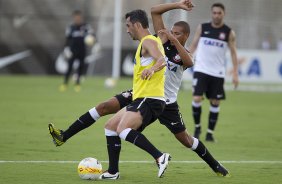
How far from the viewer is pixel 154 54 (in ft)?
29.6

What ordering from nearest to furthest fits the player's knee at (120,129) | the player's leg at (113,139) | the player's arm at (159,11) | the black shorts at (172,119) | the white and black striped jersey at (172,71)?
the player's knee at (120,129)
the player's leg at (113,139)
the player's arm at (159,11)
the black shorts at (172,119)
the white and black striped jersey at (172,71)

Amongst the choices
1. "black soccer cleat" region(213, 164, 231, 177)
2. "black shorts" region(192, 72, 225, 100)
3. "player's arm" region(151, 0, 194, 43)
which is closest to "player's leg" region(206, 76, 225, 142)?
"black shorts" region(192, 72, 225, 100)

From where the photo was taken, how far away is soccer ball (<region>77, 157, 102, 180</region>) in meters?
9.51

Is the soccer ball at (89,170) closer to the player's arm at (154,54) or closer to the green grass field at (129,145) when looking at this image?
the green grass field at (129,145)

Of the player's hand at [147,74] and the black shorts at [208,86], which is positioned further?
the black shorts at [208,86]

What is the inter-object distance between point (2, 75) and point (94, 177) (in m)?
27.1

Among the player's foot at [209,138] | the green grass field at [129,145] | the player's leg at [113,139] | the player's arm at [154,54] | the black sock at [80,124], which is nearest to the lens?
the player's arm at [154,54]

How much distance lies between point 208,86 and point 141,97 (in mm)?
5511

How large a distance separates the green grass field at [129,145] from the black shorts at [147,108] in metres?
0.85

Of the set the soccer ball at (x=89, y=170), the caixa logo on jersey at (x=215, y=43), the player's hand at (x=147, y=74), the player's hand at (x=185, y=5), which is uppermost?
the player's hand at (x=185, y=5)

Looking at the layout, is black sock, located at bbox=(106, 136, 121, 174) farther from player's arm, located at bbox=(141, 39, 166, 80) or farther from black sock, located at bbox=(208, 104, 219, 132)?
black sock, located at bbox=(208, 104, 219, 132)

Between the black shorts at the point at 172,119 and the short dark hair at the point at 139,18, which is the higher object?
the short dark hair at the point at 139,18

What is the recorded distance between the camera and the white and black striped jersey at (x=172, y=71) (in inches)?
409

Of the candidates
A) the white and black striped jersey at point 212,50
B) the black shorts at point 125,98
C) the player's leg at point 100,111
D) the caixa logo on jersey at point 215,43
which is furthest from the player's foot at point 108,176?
the caixa logo on jersey at point 215,43
